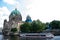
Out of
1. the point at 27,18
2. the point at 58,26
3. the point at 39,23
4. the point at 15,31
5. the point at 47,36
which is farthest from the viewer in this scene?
the point at 27,18

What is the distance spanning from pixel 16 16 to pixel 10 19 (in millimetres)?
4695

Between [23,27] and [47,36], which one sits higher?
[23,27]

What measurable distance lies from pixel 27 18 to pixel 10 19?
12.8m

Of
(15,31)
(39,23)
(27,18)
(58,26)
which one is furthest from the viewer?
(27,18)

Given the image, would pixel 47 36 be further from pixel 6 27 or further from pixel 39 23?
pixel 6 27

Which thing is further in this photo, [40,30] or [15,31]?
[15,31]

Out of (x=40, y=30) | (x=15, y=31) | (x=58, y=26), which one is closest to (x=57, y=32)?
(x=58, y=26)

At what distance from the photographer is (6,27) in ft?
582

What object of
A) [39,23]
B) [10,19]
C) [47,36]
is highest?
[10,19]

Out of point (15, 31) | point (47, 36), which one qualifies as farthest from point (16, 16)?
point (47, 36)

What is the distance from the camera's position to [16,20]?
173500mm

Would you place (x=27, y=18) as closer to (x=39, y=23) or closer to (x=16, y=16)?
(x=16, y=16)

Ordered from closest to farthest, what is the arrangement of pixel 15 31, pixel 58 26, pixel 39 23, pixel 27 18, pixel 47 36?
pixel 47 36 → pixel 39 23 → pixel 58 26 → pixel 15 31 → pixel 27 18

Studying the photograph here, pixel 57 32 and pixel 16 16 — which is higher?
pixel 16 16
